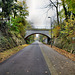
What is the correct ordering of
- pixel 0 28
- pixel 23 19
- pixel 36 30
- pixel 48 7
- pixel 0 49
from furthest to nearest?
pixel 36 30
pixel 23 19
pixel 48 7
pixel 0 28
pixel 0 49

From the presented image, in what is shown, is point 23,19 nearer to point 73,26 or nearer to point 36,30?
point 36,30

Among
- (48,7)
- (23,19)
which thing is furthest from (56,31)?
(23,19)

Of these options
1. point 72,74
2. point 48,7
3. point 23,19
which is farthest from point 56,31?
point 72,74

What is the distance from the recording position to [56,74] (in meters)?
3.30

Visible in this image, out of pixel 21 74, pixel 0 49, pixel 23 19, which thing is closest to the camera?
pixel 21 74

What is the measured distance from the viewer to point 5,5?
32.8 ft

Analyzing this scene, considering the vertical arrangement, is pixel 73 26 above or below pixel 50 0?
below

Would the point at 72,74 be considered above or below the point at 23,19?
below

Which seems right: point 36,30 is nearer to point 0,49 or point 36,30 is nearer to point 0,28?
point 0,28

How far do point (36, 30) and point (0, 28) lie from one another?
23.0 m

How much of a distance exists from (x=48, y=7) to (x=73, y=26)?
5.66m

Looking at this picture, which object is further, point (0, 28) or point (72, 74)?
point (0, 28)

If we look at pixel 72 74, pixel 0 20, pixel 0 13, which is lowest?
pixel 72 74

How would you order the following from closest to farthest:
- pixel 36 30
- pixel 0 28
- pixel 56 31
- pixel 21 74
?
pixel 21 74, pixel 0 28, pixel 56 31, pixel 36 30
